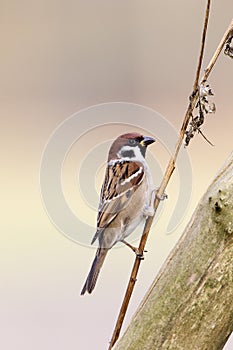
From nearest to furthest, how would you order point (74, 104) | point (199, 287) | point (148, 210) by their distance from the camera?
1. point (199, 287)
2. point (148, 210)
3. point (74, 104)

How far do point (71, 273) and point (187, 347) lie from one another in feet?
4.16

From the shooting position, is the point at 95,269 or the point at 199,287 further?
the point at 95,269

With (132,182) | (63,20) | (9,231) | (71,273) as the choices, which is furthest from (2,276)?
(132,182)

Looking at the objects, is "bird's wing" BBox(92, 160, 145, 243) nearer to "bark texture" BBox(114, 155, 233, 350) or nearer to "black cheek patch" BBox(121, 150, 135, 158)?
"black cheek patch" BBox(121, 150, 135, 158)

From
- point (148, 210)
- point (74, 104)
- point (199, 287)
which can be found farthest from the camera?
point (74, 104)

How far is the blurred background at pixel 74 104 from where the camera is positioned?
5.64 feet

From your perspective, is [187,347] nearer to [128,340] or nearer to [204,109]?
[128,340]

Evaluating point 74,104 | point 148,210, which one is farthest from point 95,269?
point 74,104

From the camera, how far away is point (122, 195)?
64cm

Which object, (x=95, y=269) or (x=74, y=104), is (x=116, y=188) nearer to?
(x=95, y=269)

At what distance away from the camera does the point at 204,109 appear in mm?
580

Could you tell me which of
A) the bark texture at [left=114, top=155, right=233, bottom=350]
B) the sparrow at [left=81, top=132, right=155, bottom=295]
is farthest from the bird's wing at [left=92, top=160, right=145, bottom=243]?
the bark texture at [left=114, top=155, right=233, bottom=350]

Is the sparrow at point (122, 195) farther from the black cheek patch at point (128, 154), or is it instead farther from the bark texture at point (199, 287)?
the bark texture at point (199, 287)

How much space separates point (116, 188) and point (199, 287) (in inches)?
7.3
